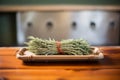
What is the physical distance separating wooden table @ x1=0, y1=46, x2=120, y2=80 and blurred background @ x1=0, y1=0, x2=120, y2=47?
1.46 meters

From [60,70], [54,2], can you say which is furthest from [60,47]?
[54,2]

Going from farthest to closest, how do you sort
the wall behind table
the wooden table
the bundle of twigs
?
the wall behind table
the bundle of twigs
the wooden table

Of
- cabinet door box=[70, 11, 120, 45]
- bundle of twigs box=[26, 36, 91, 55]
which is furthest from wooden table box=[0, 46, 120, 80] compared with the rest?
cabinet door box=[70, 11, 120, 45]

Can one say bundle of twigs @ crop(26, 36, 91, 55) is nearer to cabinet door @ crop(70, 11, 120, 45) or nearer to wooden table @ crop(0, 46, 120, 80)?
wooden table @ crop(0, 46, 120, 80)

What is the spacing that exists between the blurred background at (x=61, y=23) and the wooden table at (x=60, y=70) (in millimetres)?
1462

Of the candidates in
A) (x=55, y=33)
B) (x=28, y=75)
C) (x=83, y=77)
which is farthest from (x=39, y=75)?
(x=55, y=33)

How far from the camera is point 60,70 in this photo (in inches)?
39.5

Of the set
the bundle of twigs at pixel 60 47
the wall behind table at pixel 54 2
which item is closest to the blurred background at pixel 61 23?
the wall behind table at pixel 54 2

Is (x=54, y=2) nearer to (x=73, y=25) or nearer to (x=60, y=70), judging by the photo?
(x=73, y=25)

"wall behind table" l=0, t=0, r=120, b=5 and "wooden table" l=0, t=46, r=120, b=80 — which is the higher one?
"wall behind table" l=0, t=0, r=120, b=5

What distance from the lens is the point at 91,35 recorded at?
8.60 ft

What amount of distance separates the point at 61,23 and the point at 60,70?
5.28ft

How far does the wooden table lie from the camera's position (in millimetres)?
955

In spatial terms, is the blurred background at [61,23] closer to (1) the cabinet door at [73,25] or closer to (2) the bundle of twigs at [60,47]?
(1) the cabinet door at [73,25]
